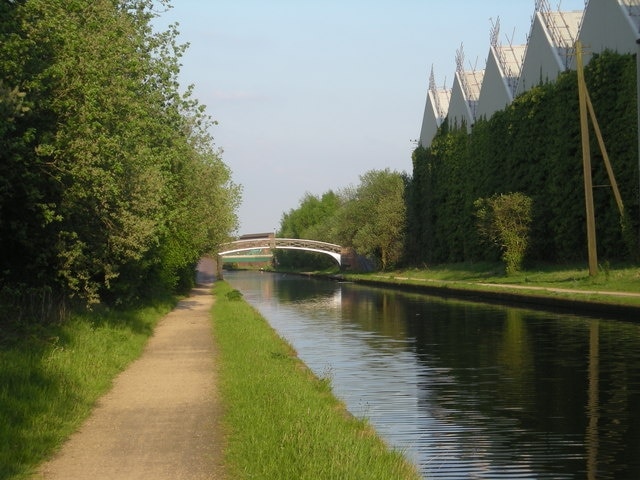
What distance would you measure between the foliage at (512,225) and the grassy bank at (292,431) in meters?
36.8

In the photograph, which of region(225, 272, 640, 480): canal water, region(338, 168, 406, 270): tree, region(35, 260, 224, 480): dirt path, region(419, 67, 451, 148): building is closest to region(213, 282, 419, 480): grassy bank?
region(35, 260, 224, 480): dirt path

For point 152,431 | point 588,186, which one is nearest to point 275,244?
point 588,186

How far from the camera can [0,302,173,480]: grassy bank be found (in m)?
9.50

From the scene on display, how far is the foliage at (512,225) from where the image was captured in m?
52.1

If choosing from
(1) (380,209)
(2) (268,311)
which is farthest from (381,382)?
(1) (380,209)

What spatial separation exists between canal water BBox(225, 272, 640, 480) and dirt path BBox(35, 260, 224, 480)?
2.29 m

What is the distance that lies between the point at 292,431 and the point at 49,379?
4.57m

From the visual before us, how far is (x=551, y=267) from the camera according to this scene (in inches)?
2007

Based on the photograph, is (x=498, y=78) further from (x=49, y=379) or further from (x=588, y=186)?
(x=49, y=379)

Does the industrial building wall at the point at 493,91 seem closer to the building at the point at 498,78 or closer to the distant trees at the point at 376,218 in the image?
the building at the point at 498,78

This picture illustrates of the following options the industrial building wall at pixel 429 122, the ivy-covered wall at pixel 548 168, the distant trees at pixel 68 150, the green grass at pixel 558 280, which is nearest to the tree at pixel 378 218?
the industrial building wall at pixel 429 122

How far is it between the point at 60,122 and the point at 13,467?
972 cm

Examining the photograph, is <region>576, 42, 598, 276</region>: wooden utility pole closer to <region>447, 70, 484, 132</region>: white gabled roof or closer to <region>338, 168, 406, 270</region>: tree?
<region>447, 70, 484, 132</region>: white gabled roof

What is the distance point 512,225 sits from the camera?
52.8 m
